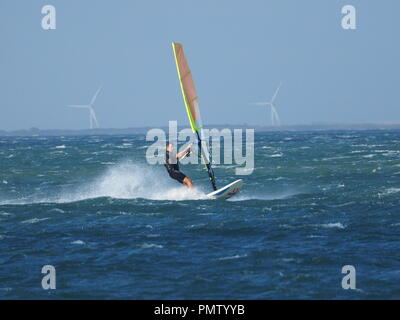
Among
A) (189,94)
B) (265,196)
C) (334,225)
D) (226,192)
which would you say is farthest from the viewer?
(265,196)

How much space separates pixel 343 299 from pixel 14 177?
35.4m

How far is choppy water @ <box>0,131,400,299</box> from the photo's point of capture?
54.9ft

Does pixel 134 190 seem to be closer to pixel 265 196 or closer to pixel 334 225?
pixel 265 196

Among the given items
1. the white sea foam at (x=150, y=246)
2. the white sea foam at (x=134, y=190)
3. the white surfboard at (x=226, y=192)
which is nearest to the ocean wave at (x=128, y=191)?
the white sea foam at (x=134, y=190)

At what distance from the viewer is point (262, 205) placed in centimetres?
2814

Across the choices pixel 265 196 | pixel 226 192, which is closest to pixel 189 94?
pixel 226 192

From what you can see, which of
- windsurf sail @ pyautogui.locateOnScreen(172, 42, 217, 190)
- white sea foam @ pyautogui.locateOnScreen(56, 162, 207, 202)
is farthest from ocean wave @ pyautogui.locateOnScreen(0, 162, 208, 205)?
windsurf sail @ pyautogui.locateOnScreen(172, 42, 217, 190)

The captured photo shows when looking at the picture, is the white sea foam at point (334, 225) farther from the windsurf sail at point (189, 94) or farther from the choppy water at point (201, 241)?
the windsurf sail at point (189, 94)

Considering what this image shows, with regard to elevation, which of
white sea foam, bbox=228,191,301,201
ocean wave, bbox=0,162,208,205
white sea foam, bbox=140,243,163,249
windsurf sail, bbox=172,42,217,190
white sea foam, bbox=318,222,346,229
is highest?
windsurf sail, bbox=172,42,217,190

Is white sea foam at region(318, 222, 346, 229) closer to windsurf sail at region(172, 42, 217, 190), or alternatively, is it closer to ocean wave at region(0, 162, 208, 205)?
windsurf sail at region(172, 42, 217, 190)

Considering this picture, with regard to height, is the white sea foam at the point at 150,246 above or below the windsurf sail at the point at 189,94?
below

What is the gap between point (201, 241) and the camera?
2131cm

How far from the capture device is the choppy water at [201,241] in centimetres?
1672

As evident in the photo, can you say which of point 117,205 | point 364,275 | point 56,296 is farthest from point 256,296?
point 117,205
